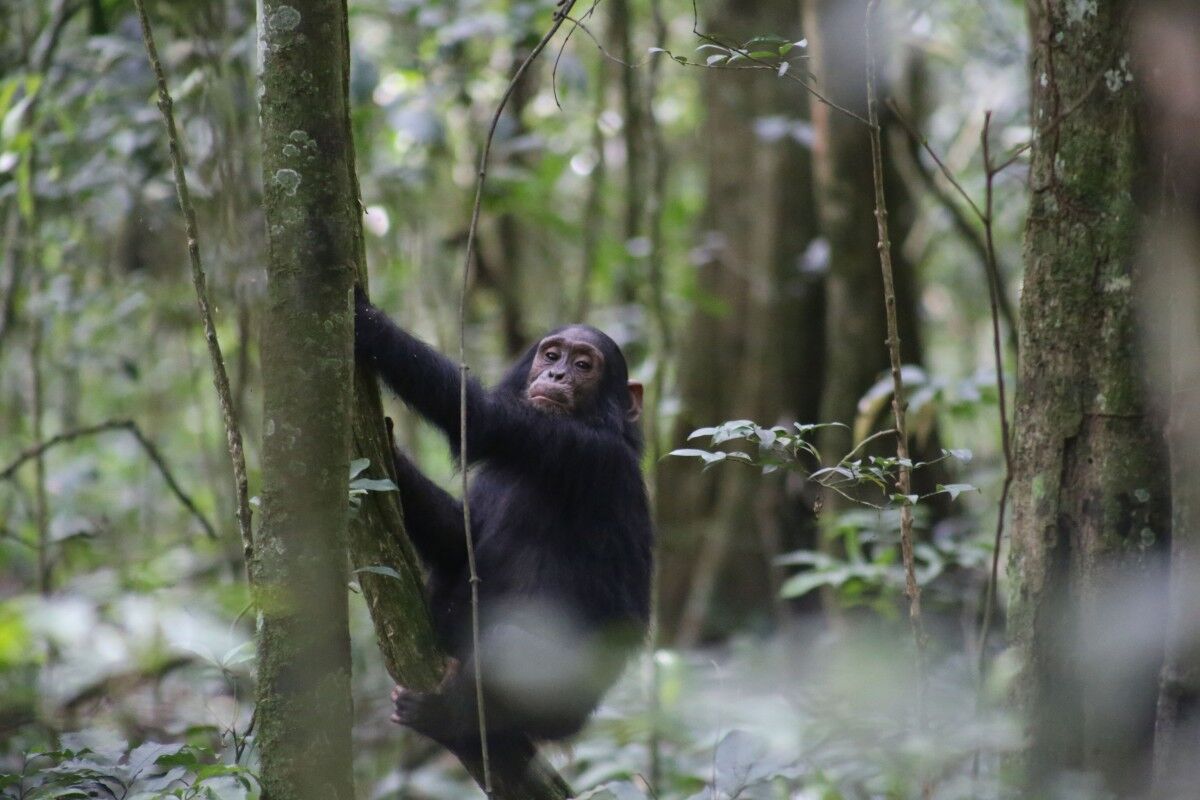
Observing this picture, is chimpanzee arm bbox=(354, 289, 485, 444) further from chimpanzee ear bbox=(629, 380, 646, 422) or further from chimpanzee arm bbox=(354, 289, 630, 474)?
chimpanzee ear bbox=(629, 380, 646, 422)

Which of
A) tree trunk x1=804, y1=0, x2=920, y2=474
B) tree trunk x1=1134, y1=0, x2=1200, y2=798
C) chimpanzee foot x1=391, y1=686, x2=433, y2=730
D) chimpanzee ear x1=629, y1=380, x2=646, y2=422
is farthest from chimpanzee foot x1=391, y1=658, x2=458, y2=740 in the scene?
tree trunk x1=804, y1=0, x2=920, y2=474

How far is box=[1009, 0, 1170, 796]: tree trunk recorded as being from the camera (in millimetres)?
2916

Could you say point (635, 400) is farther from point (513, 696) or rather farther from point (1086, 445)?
point (1086, 445)

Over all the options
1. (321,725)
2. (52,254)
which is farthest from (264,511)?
(52,254)

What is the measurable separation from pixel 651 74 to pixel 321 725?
426cm

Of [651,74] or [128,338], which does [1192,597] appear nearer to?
[651,74]

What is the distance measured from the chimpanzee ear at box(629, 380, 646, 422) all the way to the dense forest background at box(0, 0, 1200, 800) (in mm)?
529

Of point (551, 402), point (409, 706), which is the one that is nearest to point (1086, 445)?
point (551, 402)

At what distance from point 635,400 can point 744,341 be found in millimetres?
4087

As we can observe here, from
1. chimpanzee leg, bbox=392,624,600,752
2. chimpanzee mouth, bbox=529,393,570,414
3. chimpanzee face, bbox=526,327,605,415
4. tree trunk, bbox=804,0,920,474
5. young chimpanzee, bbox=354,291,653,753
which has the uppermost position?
tree trunk, bbox=804,0,920,474

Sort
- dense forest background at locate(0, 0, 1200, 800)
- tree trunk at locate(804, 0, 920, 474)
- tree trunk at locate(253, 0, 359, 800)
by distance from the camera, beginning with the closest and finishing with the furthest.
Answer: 1. tree trunk at locate(253, 0, 359, 800)
2. dense forest background at locate(0, 0, 1200, 800)
3. tree trunk at locate(804, 0, 920, 474)

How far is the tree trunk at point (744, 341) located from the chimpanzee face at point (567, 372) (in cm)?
340

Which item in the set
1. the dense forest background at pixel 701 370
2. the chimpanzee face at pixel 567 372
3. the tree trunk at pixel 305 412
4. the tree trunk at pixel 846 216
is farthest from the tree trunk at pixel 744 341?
the tree trunk at pixel 305 412

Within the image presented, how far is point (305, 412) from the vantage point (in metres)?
2.33
